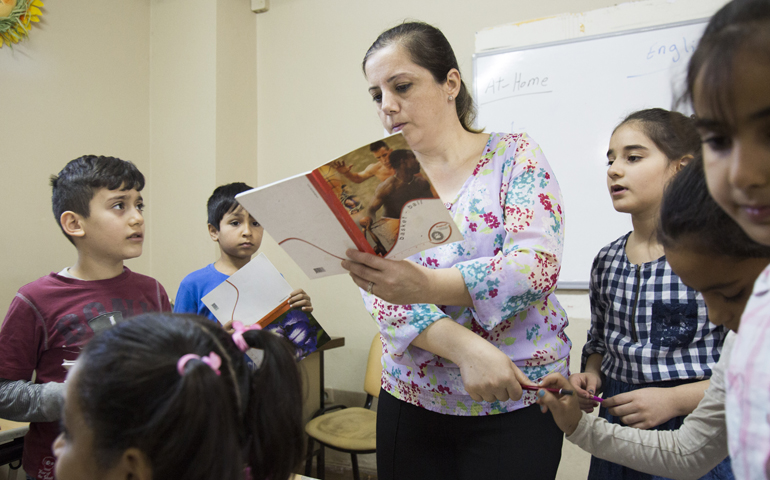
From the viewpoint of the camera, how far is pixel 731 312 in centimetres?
70

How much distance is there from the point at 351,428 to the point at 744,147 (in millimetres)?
2322

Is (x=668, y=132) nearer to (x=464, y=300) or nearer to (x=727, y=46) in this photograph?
(x=464, y=300)

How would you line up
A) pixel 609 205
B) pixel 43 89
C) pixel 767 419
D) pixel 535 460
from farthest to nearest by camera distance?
pixel 43 89 → pixel 609 205 → pixel 535 460 → pixel 767 419

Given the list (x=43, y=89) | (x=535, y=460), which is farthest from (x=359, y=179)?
(x=43, y=89)

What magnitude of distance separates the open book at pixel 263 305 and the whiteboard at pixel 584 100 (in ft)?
4.50

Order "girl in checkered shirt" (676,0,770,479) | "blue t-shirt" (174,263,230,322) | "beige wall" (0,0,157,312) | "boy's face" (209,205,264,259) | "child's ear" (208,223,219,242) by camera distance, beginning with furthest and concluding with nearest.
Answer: "beige wall" (0,0,157,312)
"child's ear" (208,223,219,242)
"boy's face" (209,205,264,259)
"blue t-shirt" (174,263,230,322)
"girl in checkered shirt" (676,0,770,479)

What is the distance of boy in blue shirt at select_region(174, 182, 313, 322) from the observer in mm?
2096

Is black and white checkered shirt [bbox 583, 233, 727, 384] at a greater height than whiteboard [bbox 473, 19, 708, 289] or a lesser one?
lesser

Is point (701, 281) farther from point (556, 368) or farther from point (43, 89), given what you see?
point (43, 89)

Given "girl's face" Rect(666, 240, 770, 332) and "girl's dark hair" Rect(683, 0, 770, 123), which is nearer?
"girl's dark hair" Rect(683, 0, 770, 123)

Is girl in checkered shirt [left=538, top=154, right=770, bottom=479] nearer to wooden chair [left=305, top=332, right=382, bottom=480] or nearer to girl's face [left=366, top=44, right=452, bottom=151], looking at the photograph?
girl's face [left=366, top=44, right=452, bottom=151]

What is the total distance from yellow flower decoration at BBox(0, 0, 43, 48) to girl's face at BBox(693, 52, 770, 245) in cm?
296

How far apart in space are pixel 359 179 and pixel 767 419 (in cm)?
57

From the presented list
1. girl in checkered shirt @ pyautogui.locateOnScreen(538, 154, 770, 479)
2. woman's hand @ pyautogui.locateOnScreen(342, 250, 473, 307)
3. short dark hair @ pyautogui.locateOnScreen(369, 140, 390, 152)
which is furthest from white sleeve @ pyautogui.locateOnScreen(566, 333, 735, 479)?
short dark hair @ pyautogui.locateOnScreen(369, 140, 390, 152)
